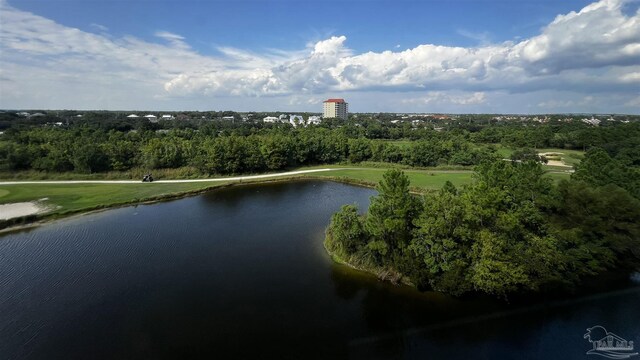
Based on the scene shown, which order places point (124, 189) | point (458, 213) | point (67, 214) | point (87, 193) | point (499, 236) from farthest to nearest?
point (124, 189)
point (87, 193)
point (67, 214)
point (458, 213)
point (499, 236)

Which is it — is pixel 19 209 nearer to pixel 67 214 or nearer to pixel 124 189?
pixel 67 214

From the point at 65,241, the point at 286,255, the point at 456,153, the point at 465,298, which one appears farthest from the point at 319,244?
the point at 456,153

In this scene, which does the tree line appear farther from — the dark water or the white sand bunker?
the dark water

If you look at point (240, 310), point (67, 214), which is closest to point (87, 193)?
point (67, 214)

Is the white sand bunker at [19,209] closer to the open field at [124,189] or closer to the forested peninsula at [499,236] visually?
the open field at [124,189]

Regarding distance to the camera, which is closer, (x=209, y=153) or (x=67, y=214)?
(x=67, y=214)

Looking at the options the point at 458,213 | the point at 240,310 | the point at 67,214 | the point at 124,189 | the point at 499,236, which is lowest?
the point at 240,310
